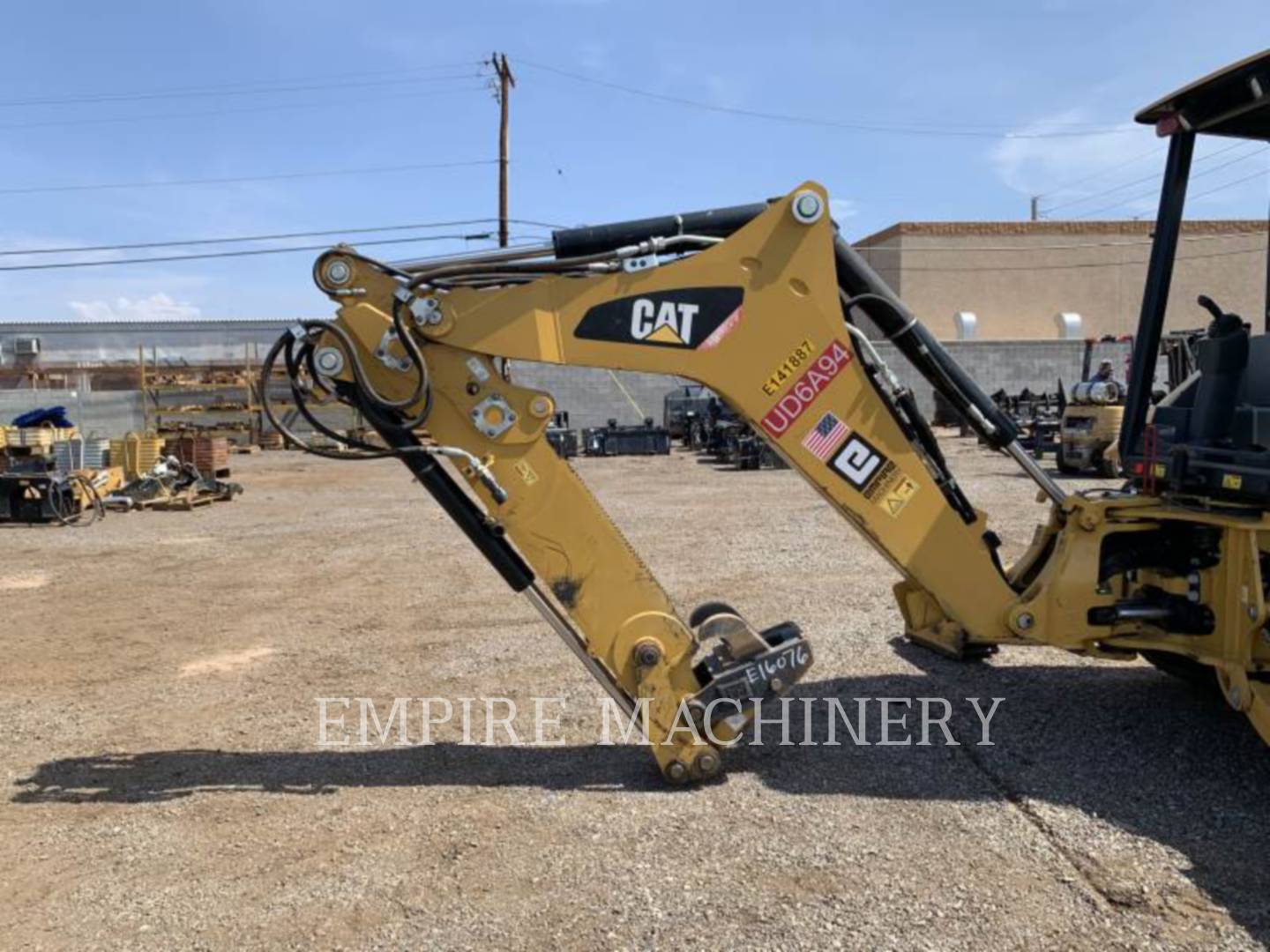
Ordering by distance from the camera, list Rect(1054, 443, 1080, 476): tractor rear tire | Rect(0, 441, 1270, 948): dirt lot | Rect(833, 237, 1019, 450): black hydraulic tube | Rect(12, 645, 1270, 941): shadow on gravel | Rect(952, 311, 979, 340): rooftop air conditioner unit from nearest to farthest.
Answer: Rect(0, 441, 1270, 948): dirt lot, Rect(12, 645, 1270, 941): shadow on gravel, Rect(833, 237, 1019, 450): black hydraulic tube, Rect(1054, 443, 1080, 476): tractor rear tire, Rect(952, 311, 979, 340): rooftop air conditioner unit

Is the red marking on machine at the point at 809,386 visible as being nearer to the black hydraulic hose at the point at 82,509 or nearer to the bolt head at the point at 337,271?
the bolt head at the point at 337,271

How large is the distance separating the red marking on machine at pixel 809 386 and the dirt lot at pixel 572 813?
62.4 inches

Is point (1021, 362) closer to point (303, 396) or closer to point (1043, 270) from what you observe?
point (1043, 270)

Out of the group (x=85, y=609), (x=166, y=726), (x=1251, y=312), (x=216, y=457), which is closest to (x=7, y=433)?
(x=216, y=457)

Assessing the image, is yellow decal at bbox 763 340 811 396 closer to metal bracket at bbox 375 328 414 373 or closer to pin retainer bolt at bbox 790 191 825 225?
pin retainer bolt at bbox 790 191 825 225

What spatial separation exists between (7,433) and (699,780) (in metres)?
15.3

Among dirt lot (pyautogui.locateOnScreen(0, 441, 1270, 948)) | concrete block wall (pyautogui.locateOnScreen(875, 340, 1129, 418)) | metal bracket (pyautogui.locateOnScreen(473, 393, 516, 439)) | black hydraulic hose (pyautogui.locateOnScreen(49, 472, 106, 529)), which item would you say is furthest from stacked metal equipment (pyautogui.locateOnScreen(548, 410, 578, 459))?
metal bracket (pyautogui.locateOnScreen(473, 393, 516, 439))

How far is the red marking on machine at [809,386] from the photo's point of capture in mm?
4168

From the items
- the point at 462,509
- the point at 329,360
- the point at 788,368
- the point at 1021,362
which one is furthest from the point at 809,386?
the point at 1021,362

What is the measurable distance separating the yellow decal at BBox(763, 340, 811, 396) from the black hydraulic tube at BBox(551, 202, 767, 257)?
1.99 feet

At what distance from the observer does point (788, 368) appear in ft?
13.6

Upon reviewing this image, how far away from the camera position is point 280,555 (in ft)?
37.2

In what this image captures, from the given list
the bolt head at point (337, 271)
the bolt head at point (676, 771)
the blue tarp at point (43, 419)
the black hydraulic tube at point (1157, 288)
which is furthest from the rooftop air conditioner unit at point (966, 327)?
the bolt head at point (337, 271)

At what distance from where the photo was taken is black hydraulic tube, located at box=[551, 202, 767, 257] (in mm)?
4195
